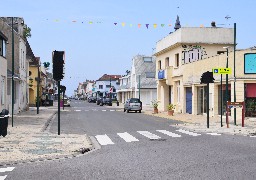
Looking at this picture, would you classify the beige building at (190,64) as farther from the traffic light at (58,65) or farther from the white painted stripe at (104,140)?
the traffic light at (58,65)

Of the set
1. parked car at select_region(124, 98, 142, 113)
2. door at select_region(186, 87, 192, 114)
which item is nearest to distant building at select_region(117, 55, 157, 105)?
parked car at select_region(124, 98, 142, 113)

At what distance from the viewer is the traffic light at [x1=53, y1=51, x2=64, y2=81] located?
16780 mm

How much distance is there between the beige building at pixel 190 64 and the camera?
34.3 metres

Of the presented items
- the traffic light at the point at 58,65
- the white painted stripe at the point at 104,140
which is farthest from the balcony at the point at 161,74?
the traffic light at the point at 58,65

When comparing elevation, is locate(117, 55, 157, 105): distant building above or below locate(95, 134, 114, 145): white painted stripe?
above

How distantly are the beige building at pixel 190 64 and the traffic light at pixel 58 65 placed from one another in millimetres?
17117

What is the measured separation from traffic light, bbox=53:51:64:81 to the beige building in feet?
56.2

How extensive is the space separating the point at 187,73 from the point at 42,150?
2831 centimetres

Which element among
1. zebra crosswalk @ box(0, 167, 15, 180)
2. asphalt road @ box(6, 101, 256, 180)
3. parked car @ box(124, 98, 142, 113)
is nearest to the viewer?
zebra crosswalk @ box(0, 167, 15, 180)

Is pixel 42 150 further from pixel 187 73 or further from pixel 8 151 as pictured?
pixel 187 73

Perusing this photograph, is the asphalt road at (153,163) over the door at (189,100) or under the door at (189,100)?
under

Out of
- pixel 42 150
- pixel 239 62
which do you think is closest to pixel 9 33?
pixel 239 62

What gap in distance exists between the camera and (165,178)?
8.52 metres

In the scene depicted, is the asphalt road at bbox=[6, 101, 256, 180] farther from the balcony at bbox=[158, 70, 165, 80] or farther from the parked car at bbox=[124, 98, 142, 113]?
the parked car at bbox=[124, 98, 142, 113]
